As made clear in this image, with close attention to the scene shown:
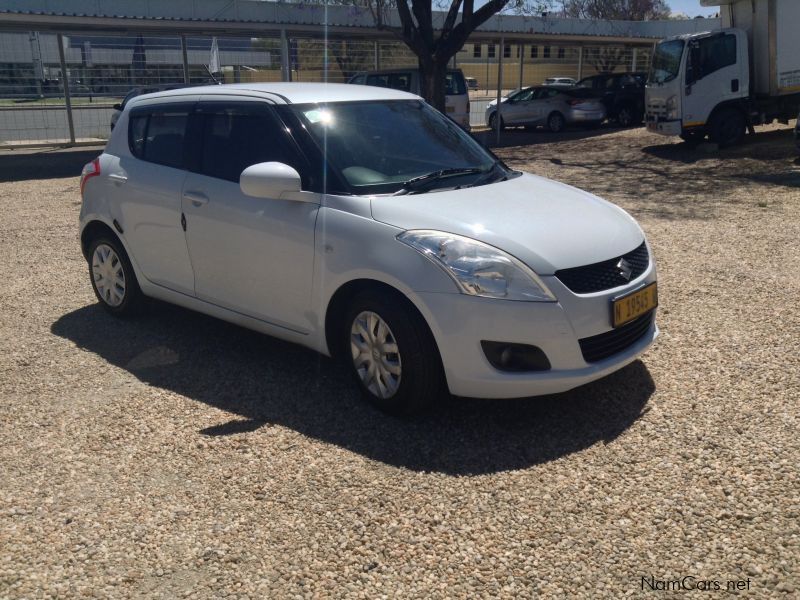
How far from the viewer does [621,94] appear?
23688 millimetres

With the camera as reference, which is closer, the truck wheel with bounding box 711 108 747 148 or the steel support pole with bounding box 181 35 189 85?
the truck wheel with bounding box 711 108 747 148

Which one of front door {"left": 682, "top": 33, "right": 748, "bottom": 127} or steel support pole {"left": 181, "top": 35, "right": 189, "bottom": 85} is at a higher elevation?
steel support pole {"left": 181, "top": 35, "right": 189, "bottom": 85}

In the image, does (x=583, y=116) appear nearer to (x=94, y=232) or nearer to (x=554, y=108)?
(x=554, y=108)

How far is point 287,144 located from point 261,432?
171 cm

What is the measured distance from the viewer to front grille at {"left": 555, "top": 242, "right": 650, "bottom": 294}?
3.88 meters

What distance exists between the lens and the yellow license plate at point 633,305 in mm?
3994

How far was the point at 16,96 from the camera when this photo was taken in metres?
22.6

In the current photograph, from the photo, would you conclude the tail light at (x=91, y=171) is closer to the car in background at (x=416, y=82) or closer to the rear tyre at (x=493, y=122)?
the car in background at (x=416, y=82)

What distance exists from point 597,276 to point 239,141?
240cm

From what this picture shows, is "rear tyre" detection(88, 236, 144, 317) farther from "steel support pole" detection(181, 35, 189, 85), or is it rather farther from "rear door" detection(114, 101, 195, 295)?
"steel support pole" detection(181, 35, 189, 85)

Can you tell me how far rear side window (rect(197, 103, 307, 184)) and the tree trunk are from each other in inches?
519

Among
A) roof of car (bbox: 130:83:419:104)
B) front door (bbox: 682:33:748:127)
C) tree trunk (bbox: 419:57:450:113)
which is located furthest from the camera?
tree trunk (bbox: 419:57:450:113)

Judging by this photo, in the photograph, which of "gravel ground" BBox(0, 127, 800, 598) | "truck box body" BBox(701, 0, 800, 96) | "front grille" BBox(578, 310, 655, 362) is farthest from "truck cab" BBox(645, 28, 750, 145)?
"front grille" BBox(578, 310, 655, 362)

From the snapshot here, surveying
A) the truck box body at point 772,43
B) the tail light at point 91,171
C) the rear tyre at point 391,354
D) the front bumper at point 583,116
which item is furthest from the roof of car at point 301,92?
the front bumper at point 583,116
